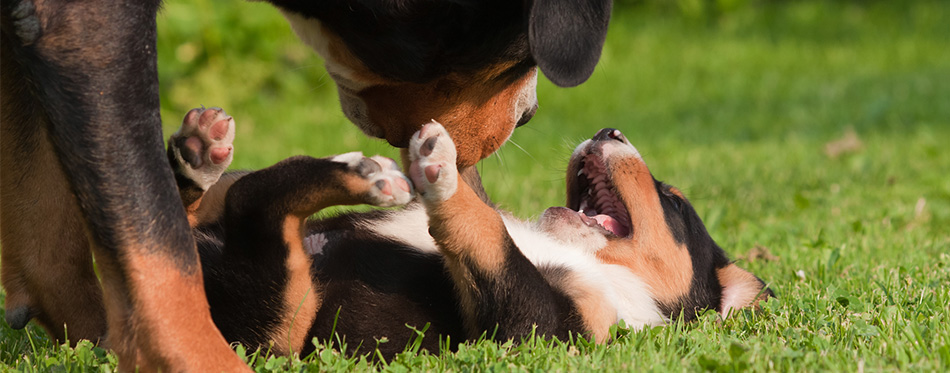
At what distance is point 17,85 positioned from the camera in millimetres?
3189

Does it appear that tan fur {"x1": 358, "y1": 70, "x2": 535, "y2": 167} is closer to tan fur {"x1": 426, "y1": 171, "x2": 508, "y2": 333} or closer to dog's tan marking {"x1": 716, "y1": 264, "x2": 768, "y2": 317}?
tan fur {"x1": 426, "y1": 171, "x2": 508, "y2": 333}

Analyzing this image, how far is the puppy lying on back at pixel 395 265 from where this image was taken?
2.94 metres

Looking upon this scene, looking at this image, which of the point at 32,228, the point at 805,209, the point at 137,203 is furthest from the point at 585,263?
the point at 805,209

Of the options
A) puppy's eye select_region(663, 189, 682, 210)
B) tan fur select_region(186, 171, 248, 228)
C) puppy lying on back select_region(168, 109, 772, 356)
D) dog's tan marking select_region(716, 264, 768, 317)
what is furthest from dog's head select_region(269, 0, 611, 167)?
dog's tan marking select_region(716, 264, 768, 317)

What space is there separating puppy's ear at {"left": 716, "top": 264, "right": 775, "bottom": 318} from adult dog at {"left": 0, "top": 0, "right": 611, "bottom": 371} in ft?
3.38

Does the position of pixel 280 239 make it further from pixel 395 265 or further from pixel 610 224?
pixel 610 224

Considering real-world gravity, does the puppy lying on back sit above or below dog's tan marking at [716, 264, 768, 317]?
above

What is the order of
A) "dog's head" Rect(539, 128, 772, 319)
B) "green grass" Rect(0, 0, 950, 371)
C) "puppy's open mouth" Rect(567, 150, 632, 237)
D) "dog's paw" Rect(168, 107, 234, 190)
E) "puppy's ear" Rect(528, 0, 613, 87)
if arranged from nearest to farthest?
"green grass" Rect(0, 0, 950, 371) → "puppy's ear" Rect(528, 0, 613, 87) → "dog's paw" Rect(168, 107, 234, 190) → "dog's head" Rect(539, 128, 772, 319) → "puppy's open mouth" Rect(567, 150, 632, 237)

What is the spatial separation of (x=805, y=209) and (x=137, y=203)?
13.8ft

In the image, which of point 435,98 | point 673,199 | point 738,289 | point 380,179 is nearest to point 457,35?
point 435,98

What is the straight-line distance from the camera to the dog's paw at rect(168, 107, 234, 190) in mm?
3125

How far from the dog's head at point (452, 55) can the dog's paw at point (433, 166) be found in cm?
38

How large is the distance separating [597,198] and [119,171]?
2.21 m

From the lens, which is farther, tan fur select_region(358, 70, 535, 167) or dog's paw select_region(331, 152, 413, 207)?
tan fur select_region(358, 70, 535, 167)
